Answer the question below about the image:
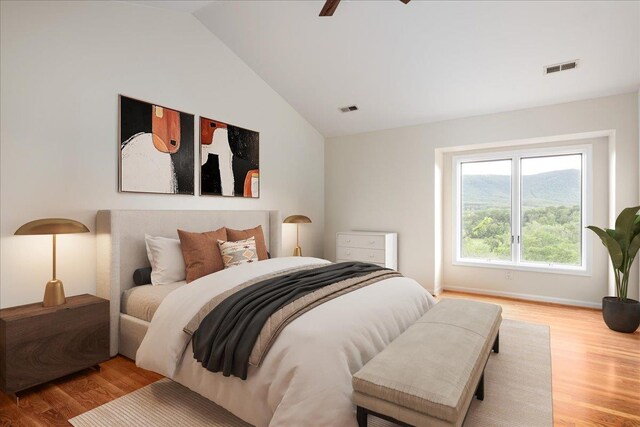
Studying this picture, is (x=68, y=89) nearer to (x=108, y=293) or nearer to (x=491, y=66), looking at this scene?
(x=108, y=293)

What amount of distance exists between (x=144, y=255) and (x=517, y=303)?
4.41 m

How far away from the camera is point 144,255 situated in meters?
3.12

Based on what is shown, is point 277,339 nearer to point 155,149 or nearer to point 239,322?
point 239,322

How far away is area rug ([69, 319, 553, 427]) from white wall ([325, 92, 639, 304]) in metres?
2.35

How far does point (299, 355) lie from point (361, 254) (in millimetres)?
3483

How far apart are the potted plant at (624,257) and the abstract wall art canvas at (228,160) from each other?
391 centimetres

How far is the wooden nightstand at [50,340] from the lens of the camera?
6.95 feet

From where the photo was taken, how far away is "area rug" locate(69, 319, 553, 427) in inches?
76.5

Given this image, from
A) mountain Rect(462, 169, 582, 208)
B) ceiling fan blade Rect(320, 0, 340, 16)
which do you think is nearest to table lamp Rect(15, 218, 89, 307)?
ceiling fan blade Rect(320, 0, 340, 16)

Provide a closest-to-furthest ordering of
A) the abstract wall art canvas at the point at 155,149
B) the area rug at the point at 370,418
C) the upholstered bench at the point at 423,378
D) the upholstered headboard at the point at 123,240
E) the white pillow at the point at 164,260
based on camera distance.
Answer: the upholstered bench at the point at 423,378 < the area rug at the point at 370,418 < the upholstered headboard at the point at 123,240 < the white pillow at the point at 164,260 < the abstract wall art canvas at the point at 155,149

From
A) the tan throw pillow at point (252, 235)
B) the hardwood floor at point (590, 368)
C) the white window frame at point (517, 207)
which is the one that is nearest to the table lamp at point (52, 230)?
the tan throw pillow at point (252, 235)

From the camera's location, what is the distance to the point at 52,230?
2.34 m

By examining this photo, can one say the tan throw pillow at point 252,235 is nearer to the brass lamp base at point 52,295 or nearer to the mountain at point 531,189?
the brass lamp base at point 52,295

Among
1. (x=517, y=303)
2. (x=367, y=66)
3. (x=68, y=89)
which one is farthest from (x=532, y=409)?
(x=68, y=89)
